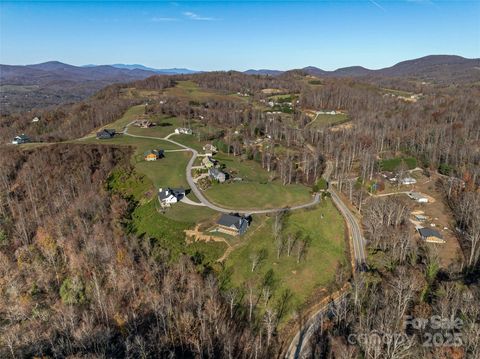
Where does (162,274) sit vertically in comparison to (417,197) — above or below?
below

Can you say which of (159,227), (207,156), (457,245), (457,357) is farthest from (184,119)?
(457,357)

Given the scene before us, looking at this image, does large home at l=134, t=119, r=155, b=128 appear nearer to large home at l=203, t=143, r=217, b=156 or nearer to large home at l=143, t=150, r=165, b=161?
large home at l=203, t=143, r=217, b=156

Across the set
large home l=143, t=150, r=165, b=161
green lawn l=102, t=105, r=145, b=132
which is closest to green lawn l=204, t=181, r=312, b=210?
large home l=143, t=150, r=165, b=161

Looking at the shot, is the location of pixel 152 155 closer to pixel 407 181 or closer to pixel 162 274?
pixel 162 274

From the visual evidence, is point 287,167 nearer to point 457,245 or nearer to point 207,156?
point 207,156

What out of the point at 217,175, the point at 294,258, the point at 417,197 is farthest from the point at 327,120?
the point at 294,258

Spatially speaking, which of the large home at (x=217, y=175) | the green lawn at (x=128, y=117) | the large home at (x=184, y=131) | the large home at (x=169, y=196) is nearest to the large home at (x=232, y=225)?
the large home at (x=169, y=196)
